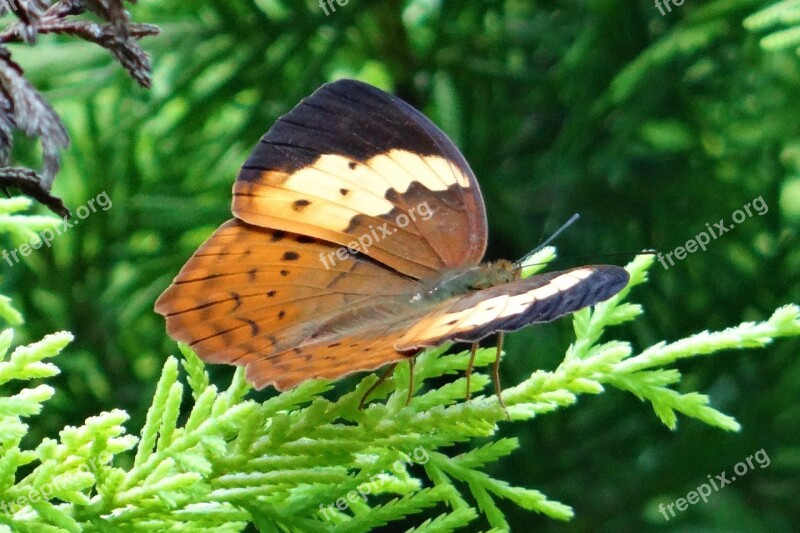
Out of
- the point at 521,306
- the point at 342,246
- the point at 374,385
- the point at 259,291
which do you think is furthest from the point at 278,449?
the point at 342,246

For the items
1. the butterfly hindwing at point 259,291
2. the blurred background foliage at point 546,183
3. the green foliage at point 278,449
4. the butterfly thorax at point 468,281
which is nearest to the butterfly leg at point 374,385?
the green foliage at point 278,449

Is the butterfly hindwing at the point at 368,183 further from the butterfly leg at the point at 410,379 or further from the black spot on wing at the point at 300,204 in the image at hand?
the butterfly leg at the point at 410,379

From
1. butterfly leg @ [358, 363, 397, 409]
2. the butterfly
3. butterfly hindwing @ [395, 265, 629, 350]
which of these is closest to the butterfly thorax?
the butterfly

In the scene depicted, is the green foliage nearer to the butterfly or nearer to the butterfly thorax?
the butterfly

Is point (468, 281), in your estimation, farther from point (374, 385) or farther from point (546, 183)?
point (546, 183)

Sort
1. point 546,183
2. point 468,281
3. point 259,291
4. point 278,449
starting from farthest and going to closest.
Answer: point 546,183
point 468,281
point 259,291
point 278,449
